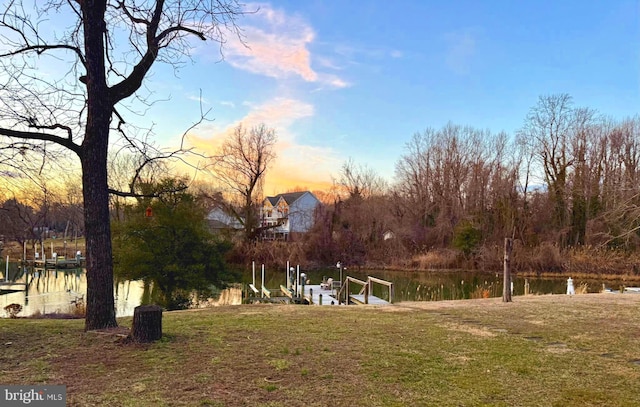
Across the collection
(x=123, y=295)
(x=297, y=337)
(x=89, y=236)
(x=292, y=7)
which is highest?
(x=292, y=7)

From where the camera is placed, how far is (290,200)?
2028 inches

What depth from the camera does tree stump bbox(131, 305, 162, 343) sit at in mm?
5102

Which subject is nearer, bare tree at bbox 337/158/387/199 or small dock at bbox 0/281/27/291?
small dock at bbox 0/281/27/291

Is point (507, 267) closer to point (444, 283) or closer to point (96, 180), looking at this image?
point (96, 180)

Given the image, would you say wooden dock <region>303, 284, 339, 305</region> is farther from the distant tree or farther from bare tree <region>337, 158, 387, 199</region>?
bare tree <region>337, 158, 387, 199</region>

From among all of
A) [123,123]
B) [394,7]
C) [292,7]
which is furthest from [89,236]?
[394,7]

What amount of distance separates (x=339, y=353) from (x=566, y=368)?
2.39m

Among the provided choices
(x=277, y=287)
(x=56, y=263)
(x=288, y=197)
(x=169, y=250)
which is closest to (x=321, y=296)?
(x=169, y=250)

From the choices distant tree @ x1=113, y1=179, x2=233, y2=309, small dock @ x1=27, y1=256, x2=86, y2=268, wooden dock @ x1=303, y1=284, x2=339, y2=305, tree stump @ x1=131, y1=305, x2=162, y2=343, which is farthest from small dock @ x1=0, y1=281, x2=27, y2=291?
tree stump @ x1=131, y1=305, x2=162, y2=343

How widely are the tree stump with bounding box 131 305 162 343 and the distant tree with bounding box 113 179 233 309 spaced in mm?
10364

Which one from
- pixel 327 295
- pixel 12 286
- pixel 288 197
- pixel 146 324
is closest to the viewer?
pixel 146 324

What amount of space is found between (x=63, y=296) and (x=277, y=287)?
35.3 ft

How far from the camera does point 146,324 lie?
16.8ft

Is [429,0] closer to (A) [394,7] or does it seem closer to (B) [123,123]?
(A) [394,7]
